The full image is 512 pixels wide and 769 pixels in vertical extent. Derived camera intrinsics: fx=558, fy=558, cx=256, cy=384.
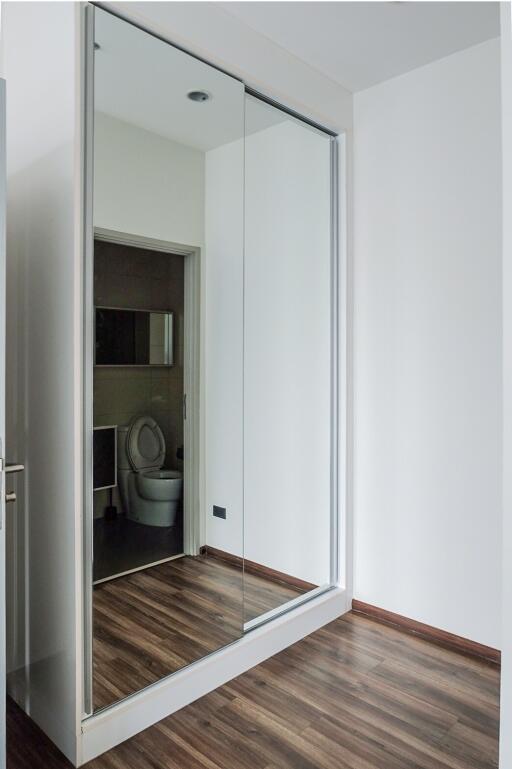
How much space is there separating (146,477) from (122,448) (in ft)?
0.61

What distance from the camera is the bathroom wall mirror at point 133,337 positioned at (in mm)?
1995

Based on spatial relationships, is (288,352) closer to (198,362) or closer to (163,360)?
(198,362)

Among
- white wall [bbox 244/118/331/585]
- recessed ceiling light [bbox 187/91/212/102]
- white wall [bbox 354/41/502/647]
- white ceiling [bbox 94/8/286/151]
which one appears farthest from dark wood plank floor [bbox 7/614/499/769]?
recessed ceiling light [bbox 187/91/212/102]

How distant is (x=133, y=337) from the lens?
2104 millimetres

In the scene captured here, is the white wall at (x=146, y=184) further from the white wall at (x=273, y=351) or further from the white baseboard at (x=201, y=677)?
the white baseboard at (x=201, y=677)

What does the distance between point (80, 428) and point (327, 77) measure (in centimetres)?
220

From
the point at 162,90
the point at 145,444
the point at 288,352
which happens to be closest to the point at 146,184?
the point at 162,90

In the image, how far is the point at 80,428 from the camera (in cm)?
191

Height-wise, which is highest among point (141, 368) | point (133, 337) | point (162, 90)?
point (162, 90)

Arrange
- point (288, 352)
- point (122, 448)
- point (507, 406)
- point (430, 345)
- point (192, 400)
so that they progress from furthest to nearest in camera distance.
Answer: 1. point (288, 352)
2. point (430, 345)
3. point (192, 400)
4. point (122, 448)
5. point (507, 406)

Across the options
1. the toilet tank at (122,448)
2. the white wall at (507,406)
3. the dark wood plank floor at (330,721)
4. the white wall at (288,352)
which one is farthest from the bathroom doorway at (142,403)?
the white wall at (507,406)

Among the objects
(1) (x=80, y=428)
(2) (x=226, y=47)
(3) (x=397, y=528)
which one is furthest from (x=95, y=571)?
(2) (x=226, y=47)

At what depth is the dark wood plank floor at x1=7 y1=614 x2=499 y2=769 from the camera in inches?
75.4

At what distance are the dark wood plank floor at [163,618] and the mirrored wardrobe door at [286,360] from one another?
165mm
